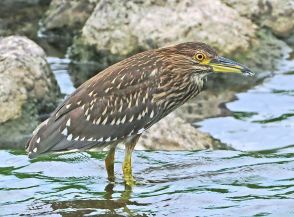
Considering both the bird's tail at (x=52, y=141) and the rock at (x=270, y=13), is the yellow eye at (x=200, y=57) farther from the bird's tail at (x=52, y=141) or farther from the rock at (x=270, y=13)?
the rock at (x=270, y=13)

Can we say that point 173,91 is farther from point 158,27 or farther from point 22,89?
point 158,27

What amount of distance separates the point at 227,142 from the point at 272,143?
69 centimetres

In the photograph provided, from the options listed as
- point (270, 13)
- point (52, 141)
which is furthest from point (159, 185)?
point (270, 13)

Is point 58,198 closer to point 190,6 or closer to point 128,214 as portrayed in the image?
point 128,214

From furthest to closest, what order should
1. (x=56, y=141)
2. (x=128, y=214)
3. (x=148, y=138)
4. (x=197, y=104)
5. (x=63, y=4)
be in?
(x=63, y=4), (x=197, y=104), (x=148, y=138), (x=56, y=141), (x=128, y=214)

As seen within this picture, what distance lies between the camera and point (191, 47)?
34.7 feet

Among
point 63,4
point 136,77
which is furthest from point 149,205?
point 63,4

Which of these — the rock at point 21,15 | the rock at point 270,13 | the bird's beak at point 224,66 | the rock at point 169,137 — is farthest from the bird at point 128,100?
the rock at point 21,15

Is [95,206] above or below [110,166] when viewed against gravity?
below

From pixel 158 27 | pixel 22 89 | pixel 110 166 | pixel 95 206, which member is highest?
pixel 158 27

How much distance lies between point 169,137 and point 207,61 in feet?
6.65

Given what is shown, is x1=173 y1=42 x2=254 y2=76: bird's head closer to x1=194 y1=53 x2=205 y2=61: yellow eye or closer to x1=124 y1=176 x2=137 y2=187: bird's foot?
x1=194 y1=53 x2=205 y2=61: yellow eye

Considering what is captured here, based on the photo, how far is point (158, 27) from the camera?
16.0m

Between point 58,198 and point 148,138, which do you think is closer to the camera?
point 58,198
